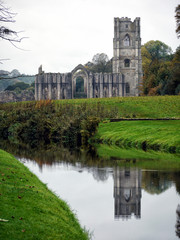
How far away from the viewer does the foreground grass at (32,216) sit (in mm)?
8086

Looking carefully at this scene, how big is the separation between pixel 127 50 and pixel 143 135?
71.1m

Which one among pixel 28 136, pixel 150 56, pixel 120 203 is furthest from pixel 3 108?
pixel 150 56

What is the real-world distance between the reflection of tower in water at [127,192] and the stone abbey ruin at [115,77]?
7372 centimetres

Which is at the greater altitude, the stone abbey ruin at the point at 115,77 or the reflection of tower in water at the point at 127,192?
the stone abbey ruin at the point at 115,77

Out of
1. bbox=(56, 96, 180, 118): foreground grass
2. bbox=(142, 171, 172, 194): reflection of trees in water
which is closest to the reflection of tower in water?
bbox=(142, 171, 172, 194): reflection of trees in water

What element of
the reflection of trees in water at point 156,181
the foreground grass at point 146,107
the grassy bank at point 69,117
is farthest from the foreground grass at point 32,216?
the foreground grass at point 146,107

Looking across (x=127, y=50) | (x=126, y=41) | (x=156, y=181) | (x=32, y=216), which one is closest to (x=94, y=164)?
(x=156, y=181)

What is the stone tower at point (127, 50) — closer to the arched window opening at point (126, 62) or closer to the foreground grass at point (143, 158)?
the arched window opening at point (126, 62)

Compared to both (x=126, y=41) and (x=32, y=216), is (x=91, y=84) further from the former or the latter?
(x=32, y=216)

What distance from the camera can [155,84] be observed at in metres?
78.7

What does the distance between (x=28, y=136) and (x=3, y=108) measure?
15167 mm

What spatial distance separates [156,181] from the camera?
16.6m

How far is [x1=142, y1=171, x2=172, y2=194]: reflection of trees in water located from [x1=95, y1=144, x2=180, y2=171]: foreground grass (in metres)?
1.48

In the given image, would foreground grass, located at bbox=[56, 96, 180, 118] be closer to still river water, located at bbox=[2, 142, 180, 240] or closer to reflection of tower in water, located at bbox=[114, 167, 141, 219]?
still river water, located at bbox=[2, 142, 180, 240]
